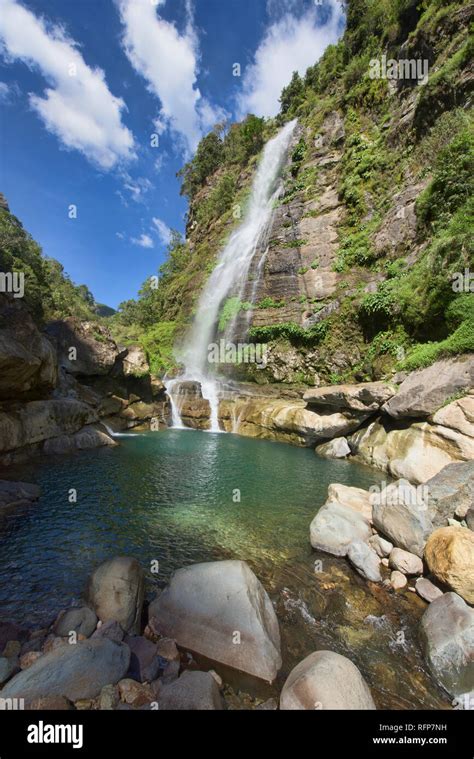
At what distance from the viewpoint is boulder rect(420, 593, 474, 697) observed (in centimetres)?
362

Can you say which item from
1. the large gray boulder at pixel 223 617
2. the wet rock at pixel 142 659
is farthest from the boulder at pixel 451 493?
the wet rock at pixel 142 659

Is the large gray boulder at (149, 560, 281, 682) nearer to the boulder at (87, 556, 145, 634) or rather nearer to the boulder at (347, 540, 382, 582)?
the boulder at (87, 556, 145, 634)

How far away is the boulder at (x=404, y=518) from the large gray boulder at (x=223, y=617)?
10.5 ft

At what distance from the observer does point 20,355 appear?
1070 cm

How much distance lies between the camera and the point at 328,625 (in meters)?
4.54

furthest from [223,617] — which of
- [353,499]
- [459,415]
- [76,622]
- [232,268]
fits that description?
[232,268]

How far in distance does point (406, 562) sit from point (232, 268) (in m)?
30.5

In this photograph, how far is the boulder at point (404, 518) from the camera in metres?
5.82

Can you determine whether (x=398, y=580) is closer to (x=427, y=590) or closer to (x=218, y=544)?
(x=427, y=590)

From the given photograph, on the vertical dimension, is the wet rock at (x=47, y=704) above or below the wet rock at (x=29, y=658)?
above

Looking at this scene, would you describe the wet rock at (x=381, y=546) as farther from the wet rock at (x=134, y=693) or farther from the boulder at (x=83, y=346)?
the boulder at (x=83, y=346)

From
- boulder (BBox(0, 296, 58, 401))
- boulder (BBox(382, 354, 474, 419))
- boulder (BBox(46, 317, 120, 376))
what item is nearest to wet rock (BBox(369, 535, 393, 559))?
boulder (BBox(382, 354, 474, 419))

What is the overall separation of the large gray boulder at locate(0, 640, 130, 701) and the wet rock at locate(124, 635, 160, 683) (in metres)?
0.16
